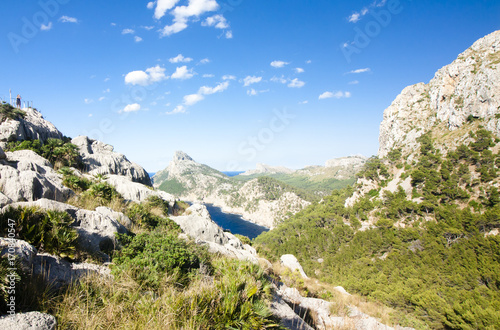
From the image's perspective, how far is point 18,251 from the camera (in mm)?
3822

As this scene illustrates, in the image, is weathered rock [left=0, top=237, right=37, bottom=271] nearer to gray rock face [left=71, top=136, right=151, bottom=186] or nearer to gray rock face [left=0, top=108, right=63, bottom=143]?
gray rock face [left=71, top=136, right=151, bottom=186]

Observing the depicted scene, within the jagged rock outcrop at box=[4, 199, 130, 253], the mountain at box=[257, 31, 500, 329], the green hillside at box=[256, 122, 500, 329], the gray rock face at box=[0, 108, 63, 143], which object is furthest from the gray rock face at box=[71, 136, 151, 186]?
the mountain at box=[257, 31, 500, 329]

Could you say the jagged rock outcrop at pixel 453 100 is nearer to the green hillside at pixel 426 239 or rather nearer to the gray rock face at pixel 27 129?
the green hillside at pixel 426 239

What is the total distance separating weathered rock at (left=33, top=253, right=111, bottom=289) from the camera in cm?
408

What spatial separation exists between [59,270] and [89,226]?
2941 millimetres

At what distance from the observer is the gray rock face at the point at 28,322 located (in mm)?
2662

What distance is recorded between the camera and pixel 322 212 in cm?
8819

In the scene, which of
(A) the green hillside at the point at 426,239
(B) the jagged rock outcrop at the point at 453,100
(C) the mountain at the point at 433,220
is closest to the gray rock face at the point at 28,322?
(A) the green hillside at the point at 426,239

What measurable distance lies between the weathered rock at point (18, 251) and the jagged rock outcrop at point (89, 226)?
6.50ft

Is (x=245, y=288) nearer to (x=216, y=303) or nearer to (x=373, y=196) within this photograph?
(x=216, y=303)

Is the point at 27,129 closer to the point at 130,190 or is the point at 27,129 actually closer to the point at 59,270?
the point at 130,190

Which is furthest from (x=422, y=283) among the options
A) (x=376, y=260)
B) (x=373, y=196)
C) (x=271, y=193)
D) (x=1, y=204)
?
(x=271, y=193)

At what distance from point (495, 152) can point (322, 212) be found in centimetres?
5286

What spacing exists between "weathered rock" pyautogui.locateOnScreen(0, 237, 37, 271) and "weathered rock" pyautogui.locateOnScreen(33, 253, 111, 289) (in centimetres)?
23
